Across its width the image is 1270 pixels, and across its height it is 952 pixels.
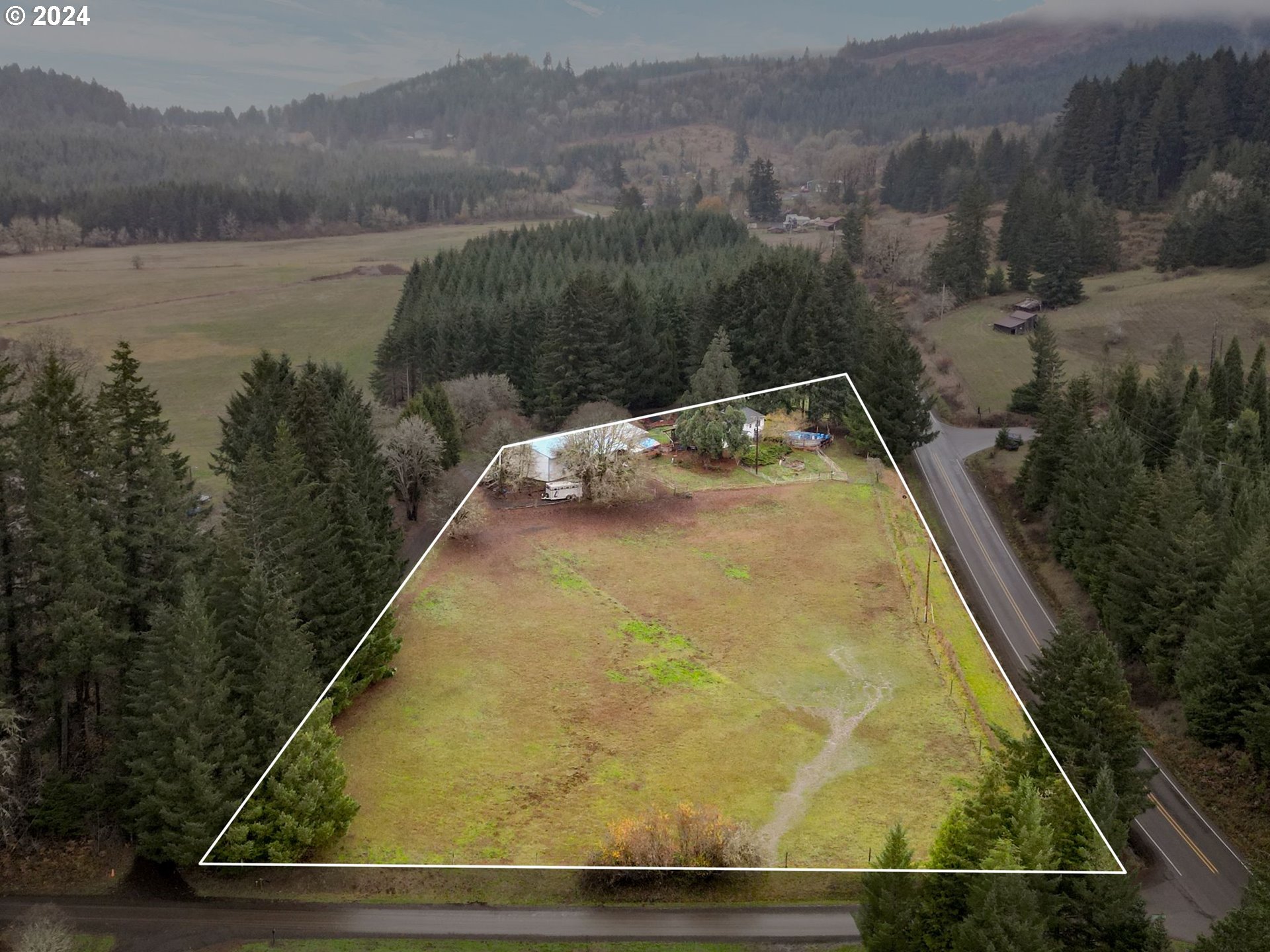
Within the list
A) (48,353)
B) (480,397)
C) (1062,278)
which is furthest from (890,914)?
(1062,278)

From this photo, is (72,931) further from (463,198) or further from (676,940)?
(463,198)

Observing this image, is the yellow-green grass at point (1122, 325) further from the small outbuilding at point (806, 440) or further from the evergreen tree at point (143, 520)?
the small outbuilding at point (806, 440)

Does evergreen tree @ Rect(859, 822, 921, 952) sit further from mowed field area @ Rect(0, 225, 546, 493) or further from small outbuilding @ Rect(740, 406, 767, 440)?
mowed field area @ Rect(0, 225, 546, 493)

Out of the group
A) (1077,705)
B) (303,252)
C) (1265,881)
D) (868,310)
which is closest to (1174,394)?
(1265,881)

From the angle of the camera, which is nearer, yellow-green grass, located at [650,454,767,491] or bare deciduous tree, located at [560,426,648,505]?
bare deciduous tree, located at [560,426,648,505]

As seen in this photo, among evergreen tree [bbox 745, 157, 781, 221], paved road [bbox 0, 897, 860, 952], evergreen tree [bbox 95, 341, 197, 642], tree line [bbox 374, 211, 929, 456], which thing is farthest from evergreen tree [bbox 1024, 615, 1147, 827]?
evergreen tree [bbox 745, 157, 781, 221]

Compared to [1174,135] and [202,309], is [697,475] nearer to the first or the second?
[202,309]
